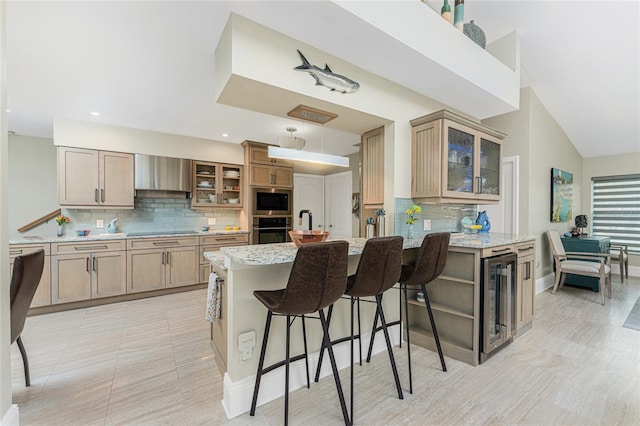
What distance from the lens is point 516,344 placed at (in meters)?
2.54

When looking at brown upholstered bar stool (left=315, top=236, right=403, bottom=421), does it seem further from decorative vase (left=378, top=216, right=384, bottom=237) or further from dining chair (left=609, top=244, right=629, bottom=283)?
dining chair (left=609, top=244, right=629, bottom=283)

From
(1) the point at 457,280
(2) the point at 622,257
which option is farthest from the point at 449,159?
(2) the point at 622,257

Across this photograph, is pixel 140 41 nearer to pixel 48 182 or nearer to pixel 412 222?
pixel 412 222

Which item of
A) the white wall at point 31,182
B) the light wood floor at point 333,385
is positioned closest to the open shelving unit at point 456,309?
the light wood floor at point 333,385

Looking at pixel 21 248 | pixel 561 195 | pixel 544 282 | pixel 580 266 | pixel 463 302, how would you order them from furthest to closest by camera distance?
pixel 561 195
pixel 544 282
pixel 580 266
pixel 21 248
pixel 463 302

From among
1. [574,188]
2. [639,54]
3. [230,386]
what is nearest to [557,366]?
[230,386]

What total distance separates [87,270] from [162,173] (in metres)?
1.62

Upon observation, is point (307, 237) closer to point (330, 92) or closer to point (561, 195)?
point (330, 92)

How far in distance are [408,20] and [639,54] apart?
11.2 ft

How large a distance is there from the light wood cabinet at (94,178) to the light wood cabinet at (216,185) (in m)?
0.91

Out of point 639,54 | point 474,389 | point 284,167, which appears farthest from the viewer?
point 284,167

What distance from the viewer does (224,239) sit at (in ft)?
14.6

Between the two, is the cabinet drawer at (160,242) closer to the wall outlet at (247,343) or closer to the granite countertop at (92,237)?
the granite countertop at (92,237)

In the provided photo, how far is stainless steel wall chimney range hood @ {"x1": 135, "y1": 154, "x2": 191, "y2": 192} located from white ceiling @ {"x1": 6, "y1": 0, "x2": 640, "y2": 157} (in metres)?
0.48
